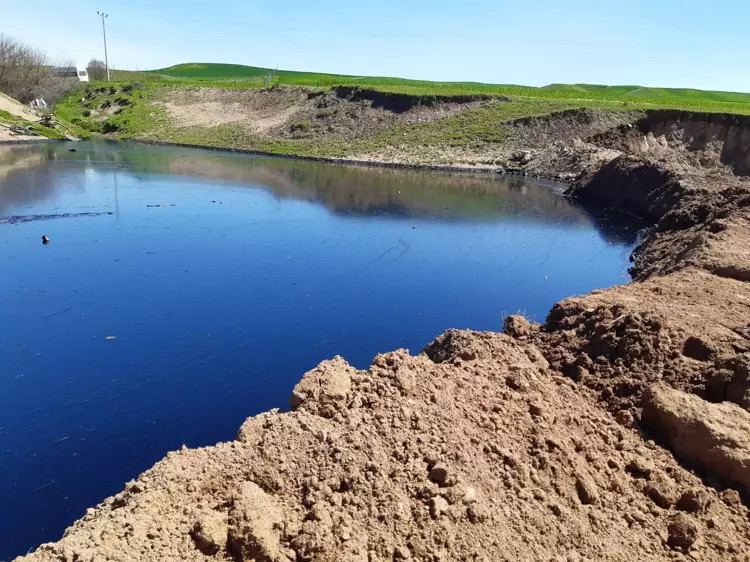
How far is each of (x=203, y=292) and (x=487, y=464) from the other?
1154cm

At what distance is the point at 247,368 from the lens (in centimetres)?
1226

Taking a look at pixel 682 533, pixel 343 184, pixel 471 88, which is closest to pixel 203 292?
pixel 682 533

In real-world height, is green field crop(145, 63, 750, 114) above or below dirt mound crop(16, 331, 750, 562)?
above

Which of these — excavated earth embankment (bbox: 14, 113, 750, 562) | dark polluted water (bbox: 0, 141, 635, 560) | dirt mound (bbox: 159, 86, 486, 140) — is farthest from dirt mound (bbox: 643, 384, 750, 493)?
dirt mound (bbox: 159, 86, 486, 140)

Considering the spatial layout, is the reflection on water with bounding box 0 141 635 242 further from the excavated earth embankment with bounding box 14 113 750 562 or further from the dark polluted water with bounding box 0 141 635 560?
the excavated earth embankment with bounding box 14 113 750 562

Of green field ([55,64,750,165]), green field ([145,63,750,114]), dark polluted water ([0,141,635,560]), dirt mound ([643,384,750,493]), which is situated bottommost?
dark polluted water ([0,141,635,560])

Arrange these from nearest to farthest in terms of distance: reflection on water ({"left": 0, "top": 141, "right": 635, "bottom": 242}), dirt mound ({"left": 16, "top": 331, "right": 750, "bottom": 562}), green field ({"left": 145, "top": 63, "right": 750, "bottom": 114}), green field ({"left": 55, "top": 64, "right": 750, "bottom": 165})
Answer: dirt mound ({"left": 16, "top": 331, "right": 750, "bottom": 562}) → reflection on water ({"left": 0, "top": 141, "right": 635, "bottom": 242}) → green field ({"left": 55, "top": 64, "right": 750, "bottom": 165}) → green field ({"left": 145, "top": 63, "right": 750, "bottom": 114})

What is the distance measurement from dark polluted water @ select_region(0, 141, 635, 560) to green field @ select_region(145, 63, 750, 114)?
29.9 metres

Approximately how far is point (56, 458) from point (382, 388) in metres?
5.43

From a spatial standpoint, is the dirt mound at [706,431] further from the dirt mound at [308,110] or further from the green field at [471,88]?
the green field at [471,88]

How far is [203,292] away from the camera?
1642cm

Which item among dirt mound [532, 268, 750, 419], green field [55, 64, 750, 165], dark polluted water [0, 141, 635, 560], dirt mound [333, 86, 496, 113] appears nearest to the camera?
dirt mound [532, 268, 750, 419]

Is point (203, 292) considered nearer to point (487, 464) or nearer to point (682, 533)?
point (487, 464)

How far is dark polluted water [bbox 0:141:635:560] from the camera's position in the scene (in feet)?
32.2
